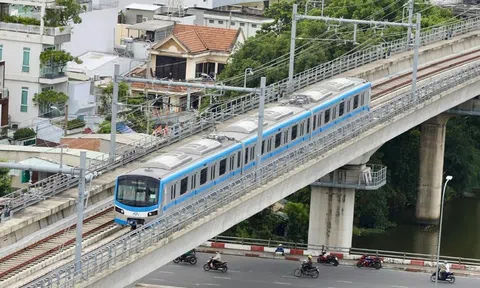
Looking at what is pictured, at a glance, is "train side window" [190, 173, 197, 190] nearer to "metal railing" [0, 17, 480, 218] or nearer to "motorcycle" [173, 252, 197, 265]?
"metal railing" [0, 17, 480, 218]

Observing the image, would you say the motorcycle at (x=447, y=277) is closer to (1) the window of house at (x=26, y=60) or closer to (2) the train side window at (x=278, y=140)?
(2) the train side window at (x=278, y=140)

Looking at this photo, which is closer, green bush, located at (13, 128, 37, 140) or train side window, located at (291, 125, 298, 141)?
train side window, located at (291, 125, 298, 141)

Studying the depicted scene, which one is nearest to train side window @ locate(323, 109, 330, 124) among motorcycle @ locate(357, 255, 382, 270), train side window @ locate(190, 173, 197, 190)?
motorcycle @ locate(357, 255, 382, 270)

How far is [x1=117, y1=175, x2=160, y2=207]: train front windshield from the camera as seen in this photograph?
7438 centimetres

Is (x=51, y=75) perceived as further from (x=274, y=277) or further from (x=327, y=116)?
(x=274, y=277)

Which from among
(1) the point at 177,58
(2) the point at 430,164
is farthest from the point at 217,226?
(1) the point at 177,58

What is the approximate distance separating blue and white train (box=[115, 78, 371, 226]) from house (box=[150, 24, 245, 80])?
101 feet

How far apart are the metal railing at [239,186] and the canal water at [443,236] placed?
883cm

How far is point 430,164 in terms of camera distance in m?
118

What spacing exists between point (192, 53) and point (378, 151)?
18.2 metres

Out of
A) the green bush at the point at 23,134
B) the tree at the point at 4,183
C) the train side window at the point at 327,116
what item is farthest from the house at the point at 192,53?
the tree at the point at 4,183

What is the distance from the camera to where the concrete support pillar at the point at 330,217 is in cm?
9788

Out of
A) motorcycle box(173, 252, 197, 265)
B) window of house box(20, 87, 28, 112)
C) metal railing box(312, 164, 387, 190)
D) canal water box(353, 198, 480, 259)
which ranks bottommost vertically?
canal water box(353, 198, 480, 259)

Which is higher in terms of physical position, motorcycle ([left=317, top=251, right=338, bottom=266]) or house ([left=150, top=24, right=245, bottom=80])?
house ([left=150, top=24, right=245, bottom=80])
